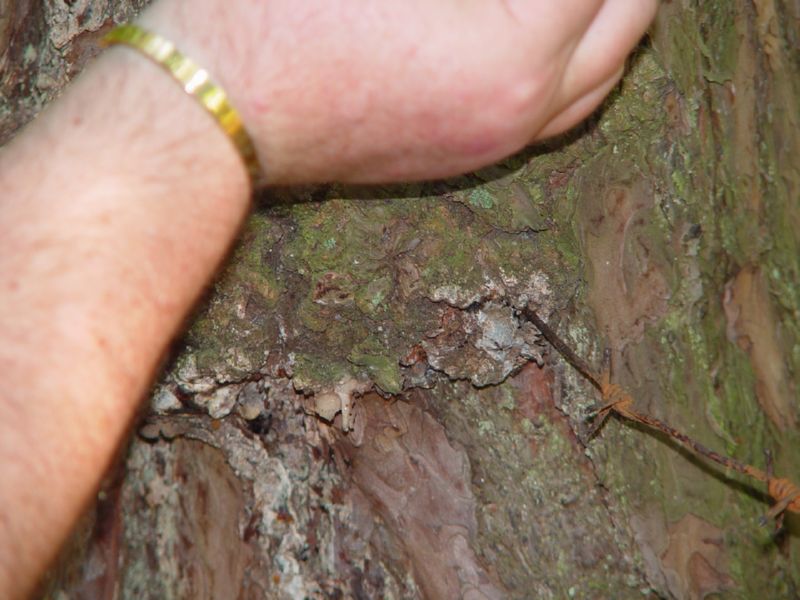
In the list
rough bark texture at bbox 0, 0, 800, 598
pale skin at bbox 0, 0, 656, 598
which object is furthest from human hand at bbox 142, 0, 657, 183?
rough bark texture at bbox 0, 0, 800, 598

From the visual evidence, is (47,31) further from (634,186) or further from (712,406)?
(712,406)

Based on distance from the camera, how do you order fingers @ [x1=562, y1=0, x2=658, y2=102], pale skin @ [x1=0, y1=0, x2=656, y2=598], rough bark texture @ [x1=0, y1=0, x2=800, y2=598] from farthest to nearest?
rough bark texture @ [x1=0, y1=0, x2=800, y2=598]
fingers @ [x1=562, y1=0, x2=658, y2=102]
pale skin @ [x1=0, y1=0, x2=656, y2=598]

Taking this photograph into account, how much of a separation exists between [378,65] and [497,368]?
593 mm

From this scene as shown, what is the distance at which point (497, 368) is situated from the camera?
3.65 feet

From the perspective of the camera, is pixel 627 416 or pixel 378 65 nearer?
pixel 378 65

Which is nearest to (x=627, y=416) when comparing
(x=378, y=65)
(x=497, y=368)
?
(x=497, y=368)

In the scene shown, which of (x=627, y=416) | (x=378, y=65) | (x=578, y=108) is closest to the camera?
(x=378, y=65)

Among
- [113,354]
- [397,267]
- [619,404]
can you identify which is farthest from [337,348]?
[113,354]

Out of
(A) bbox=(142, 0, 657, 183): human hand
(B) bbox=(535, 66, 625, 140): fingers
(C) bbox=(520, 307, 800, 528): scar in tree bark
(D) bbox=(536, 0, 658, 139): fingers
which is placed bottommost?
(C) bbox=(520, 307, 800, 528): scar in tree bark

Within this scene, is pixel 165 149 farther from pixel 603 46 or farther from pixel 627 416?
pixel 627 416

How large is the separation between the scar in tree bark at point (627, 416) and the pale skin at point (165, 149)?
1.62 feet

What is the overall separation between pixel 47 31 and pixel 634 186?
79 cm

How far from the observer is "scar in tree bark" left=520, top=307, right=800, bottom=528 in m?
1.07

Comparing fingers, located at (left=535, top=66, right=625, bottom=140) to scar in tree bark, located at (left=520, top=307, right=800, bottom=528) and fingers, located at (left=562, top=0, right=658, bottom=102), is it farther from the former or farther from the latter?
scar in tree bark, located at (left=520, top=307, right=800, bottom=528)
